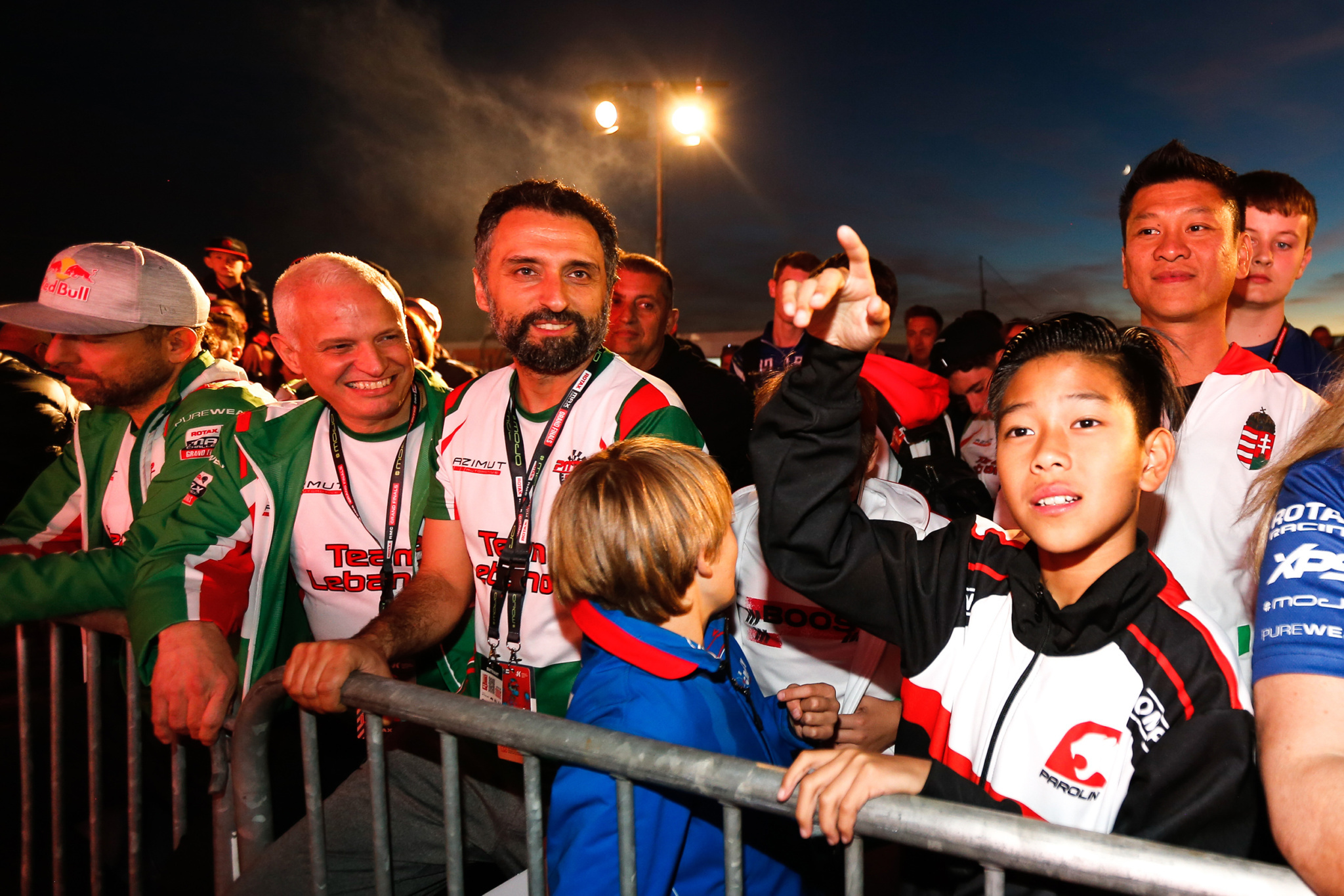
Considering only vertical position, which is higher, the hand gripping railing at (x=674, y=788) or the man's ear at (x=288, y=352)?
the man's ear at (x=288, y=352)

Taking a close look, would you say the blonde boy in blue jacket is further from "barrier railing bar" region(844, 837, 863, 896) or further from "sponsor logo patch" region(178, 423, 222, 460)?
"sponsor logo patch" region(178, 423, 222, 460)

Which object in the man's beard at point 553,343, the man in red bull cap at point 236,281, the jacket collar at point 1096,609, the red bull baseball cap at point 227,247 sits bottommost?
the jacket collar at point 1096,609

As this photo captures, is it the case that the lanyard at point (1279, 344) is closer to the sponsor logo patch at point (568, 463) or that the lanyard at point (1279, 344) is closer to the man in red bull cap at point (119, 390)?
the sponsor logo patch at point (568, 463)

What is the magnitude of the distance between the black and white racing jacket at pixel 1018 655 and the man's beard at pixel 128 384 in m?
2.59

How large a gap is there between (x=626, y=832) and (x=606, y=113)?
10112 mm

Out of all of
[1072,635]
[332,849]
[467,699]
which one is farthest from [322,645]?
[1072,635]

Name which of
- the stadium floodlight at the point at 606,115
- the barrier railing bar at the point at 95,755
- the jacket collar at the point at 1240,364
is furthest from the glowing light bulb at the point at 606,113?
the barrier railing bar at the point at 95,755

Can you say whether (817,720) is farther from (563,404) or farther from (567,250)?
(567,250)

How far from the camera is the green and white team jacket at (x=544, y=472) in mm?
2113

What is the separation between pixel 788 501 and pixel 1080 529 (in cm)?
57

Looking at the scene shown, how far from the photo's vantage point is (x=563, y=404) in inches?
89.5

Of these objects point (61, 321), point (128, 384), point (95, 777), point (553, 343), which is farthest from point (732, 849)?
point (61, 321)

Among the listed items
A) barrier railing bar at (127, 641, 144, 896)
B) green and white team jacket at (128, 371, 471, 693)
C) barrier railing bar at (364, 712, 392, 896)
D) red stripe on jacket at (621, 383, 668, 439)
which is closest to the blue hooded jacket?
barrier railing bar at (364, 712, 392, 896)

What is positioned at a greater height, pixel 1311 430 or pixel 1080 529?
pixel 1311 430
